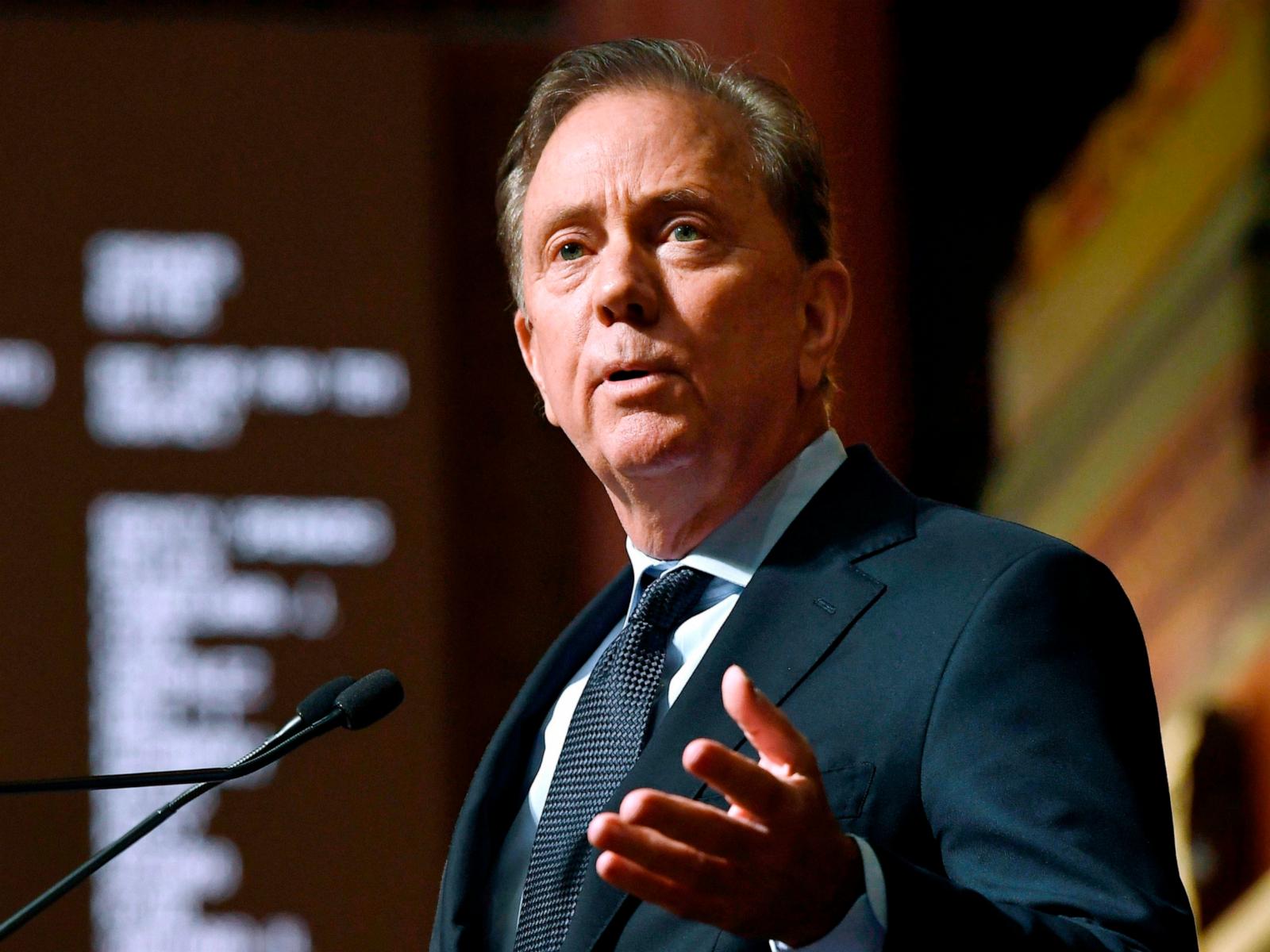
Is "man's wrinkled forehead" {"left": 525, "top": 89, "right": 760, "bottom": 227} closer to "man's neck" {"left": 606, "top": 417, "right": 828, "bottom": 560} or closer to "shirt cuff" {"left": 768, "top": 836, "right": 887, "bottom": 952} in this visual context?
"man's neck" {"left": 606, "top": 417, "right": 828, "bottom": 560}

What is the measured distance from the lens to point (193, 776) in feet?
4.63

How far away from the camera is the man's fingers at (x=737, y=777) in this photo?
98 cm

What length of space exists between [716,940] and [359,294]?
3.32 metres

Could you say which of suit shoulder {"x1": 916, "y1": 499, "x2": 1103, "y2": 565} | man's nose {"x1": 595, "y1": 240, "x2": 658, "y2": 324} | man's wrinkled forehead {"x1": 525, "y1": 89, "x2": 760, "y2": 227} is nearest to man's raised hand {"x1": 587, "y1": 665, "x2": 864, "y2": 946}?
suit shoulder {"x1": 916, "y1": 499, "x2": 1103, "y2": 565}

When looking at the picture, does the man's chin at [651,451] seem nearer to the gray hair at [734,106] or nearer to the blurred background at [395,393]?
the gray hair at [734,106]

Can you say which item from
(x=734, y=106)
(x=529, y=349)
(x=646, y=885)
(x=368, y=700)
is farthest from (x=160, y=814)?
(x=734, y=106)

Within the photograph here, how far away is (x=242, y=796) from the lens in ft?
13.6

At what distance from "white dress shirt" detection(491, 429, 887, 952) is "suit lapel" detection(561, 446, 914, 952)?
42 mm

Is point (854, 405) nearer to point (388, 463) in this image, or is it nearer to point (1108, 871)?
point (388, 463)

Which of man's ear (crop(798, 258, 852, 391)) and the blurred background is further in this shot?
the blurred background

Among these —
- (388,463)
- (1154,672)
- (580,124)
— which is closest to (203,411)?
(388,463)

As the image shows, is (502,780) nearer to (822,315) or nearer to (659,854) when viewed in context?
(822,315)

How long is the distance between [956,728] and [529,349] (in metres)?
0.83

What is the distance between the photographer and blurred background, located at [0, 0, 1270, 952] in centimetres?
407
